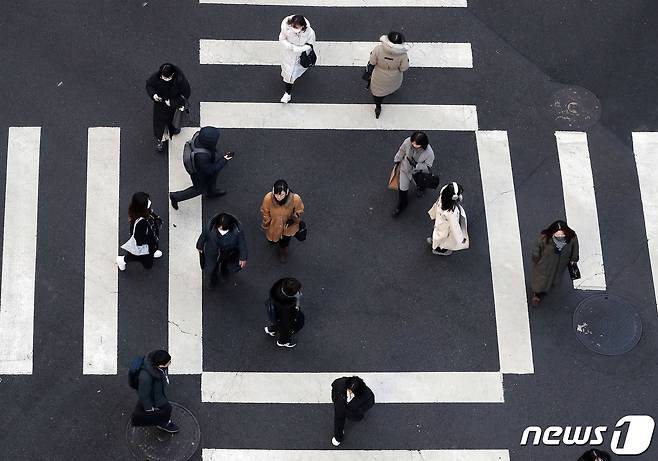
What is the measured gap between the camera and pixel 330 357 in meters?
14.7

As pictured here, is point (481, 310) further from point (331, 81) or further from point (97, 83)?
point (97, 83)

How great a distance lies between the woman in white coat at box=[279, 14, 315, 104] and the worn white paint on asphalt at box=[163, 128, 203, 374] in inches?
70.8

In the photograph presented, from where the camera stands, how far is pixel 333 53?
16594 mm

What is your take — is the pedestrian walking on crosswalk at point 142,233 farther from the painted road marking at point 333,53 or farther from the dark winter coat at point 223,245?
the painted road marking at point 333,53

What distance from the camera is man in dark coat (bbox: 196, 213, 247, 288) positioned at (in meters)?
13.7

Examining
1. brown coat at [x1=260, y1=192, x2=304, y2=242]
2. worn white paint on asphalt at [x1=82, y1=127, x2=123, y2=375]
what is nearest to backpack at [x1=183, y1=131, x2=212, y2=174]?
brown coat at [x1=260, y1=192, x2=304, y2=242]

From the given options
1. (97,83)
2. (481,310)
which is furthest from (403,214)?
(97,83)

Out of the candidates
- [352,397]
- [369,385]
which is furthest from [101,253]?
[352,397]

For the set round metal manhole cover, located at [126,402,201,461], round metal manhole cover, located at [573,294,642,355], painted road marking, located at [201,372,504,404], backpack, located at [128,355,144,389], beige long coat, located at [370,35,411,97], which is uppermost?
beige long coat, located at [370,35,411,97]

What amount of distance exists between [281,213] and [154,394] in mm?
2769

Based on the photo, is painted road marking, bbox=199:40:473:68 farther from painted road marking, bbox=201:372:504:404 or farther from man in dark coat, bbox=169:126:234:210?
painted road marking, bbox=201:372:504:404

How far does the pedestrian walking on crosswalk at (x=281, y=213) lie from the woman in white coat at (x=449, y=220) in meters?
1.78

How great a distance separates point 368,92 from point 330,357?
411 cm

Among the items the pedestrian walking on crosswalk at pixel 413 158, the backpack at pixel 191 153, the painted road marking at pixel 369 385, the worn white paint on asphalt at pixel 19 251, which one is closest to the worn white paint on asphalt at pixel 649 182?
the painted road marking at pixel 369 385
